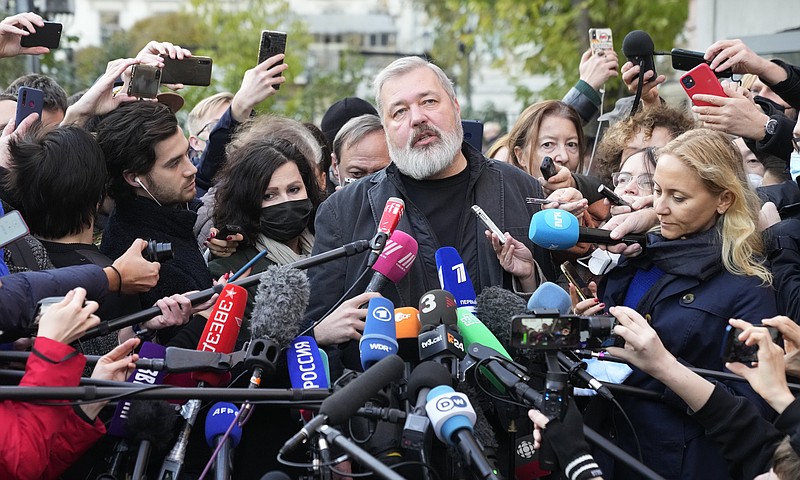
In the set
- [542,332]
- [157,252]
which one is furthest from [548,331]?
[157,252]

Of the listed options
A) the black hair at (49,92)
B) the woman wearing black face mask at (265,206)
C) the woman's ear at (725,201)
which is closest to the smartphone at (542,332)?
the woman's ear at (725,201)

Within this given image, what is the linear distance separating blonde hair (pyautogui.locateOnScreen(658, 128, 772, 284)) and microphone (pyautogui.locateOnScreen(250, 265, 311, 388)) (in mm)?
1619

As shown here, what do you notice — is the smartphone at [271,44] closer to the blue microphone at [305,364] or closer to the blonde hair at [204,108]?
the blonde hair at [204,108]

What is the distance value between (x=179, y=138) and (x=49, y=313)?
A: 1702 mm

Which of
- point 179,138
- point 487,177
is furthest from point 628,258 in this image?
point 179,138

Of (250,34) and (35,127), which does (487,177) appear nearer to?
(35,127)

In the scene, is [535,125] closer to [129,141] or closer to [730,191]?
[730,191]

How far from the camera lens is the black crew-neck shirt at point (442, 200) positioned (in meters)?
4.45

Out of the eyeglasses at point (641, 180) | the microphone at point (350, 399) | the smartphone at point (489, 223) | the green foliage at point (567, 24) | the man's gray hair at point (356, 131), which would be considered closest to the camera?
the microphone at point (350, 399)

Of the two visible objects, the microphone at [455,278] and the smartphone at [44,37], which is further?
the smartphone at [44,37]

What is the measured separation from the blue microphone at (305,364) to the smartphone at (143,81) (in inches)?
78.9

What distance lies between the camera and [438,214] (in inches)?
177

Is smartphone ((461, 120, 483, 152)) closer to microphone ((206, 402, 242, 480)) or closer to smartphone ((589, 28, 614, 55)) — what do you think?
smartphone ((589, 28, 614, 55))

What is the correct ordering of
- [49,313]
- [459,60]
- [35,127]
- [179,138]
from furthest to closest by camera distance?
[459,60] < [179,138] < [35,127] < [49,313]
